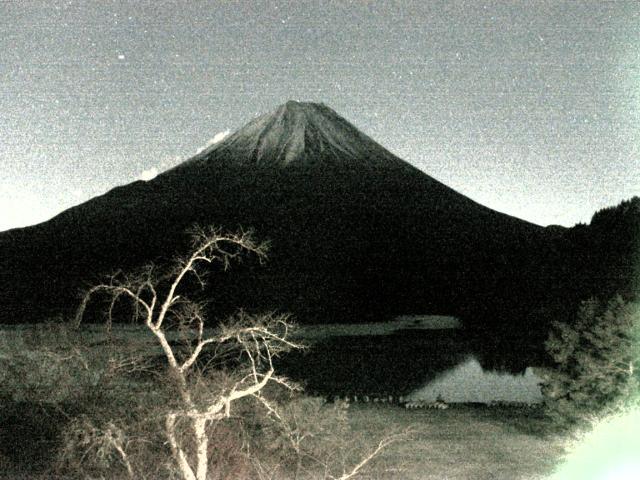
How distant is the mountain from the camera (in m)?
62.6

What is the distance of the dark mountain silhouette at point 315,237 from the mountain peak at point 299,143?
1.14 ft

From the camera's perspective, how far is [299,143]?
132125 mm

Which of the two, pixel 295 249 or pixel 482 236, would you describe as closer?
pixel 295 249

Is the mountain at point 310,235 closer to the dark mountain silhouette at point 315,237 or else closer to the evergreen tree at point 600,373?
the dark mountain silhouette at point 315,237

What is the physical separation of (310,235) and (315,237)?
3.83 ft

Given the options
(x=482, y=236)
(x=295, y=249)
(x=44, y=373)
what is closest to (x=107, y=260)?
(x=295, y=249)

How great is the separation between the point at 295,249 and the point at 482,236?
2625cm

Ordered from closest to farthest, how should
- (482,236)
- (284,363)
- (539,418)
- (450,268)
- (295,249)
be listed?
(539,418) → (284,363) → (450,268) → (295,249) → (482,236)

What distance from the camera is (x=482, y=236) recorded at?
98.1 meters

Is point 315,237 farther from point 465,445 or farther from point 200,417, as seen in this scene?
point 200,417

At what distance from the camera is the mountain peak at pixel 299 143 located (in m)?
127

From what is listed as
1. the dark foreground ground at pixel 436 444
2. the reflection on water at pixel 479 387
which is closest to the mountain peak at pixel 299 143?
the reflection on water at pixel 479 387

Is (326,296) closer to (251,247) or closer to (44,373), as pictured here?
(44,373)

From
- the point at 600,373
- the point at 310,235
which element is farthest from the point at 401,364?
the point at 310,235
